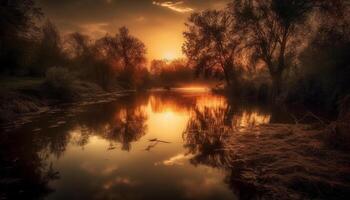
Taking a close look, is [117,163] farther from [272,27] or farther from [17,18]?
[272,27]

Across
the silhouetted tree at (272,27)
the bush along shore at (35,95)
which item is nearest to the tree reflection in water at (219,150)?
the bush along shore at (35,95)

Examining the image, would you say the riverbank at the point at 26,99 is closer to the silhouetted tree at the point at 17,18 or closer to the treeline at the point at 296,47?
the silhouetted tree at the point at 17,18

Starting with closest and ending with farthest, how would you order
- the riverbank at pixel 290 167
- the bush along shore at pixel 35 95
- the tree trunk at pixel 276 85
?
the riverbank at pixel 290 167, the bush along shore at pixel 35 95, the tree trunk at pixel 276 85

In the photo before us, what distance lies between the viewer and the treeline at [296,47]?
13398mm

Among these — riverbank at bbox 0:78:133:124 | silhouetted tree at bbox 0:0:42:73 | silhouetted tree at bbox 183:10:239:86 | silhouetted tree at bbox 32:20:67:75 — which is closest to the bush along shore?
riverbank at bbox 0:78:133:124

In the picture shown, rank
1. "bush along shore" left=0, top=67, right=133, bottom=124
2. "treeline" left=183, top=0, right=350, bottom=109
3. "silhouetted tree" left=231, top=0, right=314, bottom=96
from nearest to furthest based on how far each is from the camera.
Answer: "bush along shore" left=0, top=67, right=133, bottom=124 → "treeline" left=183, top=0, right=350, bottom=109 → "silhouetted tree" left=231, top=0, right=314, bottom=96

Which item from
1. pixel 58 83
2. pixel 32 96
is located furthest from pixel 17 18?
pixel 58 83

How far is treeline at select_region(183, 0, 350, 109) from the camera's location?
13398 millimetres

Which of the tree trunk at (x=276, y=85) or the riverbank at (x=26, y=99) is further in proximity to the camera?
the tree trunk at (x=276, y=85)

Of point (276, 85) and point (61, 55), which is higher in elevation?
point (61, 55)

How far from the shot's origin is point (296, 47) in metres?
18.1

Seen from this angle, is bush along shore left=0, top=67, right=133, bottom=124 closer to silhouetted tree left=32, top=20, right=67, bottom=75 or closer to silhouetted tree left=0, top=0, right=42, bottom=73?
silhouetted tree left=0, top=0, right=42, bottom=73

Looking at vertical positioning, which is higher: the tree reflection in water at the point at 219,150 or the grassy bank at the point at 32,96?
the grassy bank at the point at 32,96

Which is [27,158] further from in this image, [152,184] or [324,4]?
[324,4]
